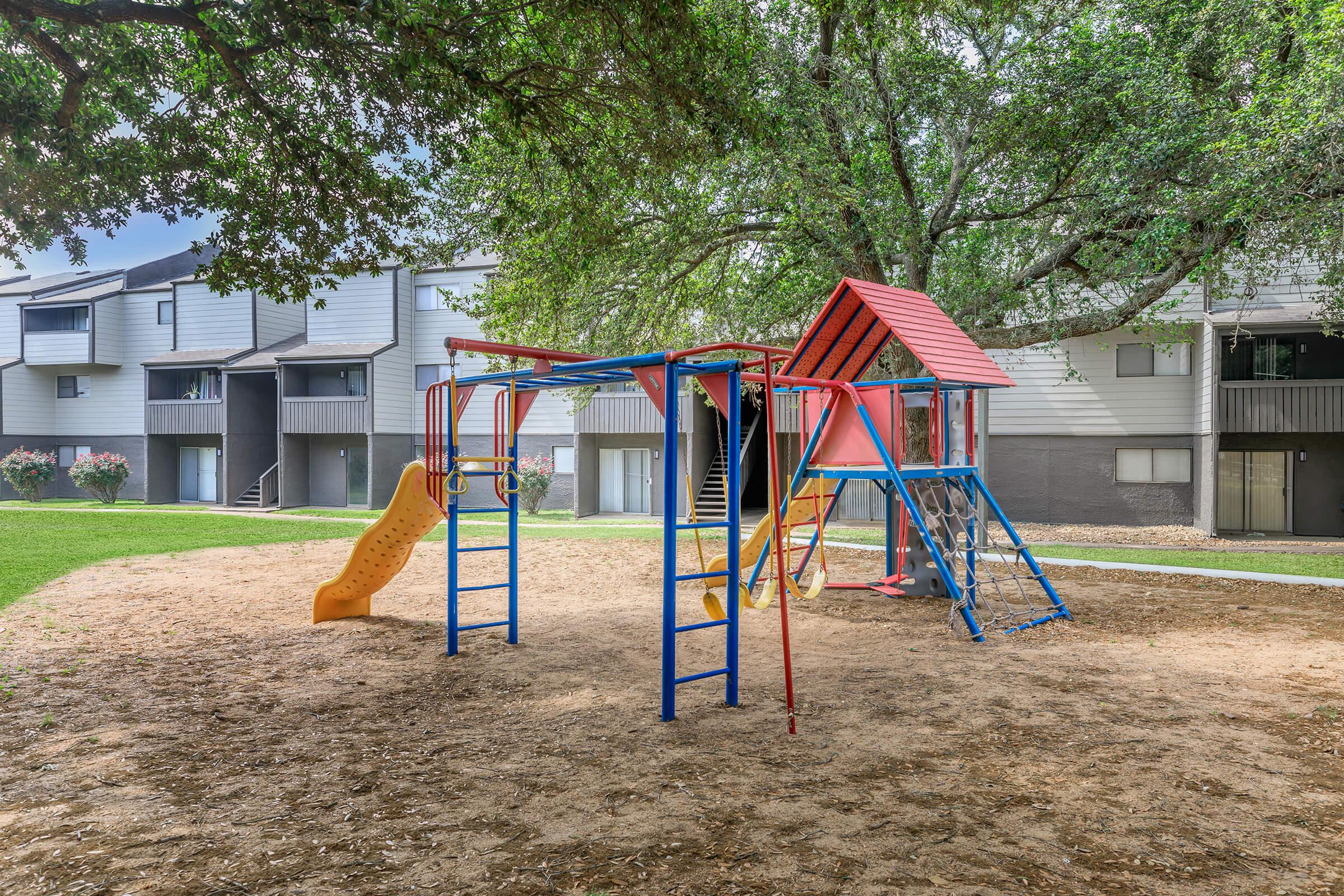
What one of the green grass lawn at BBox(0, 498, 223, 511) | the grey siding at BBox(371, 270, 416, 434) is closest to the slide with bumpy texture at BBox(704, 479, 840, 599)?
the grey siding at BBox(371, 270, 416, 434)

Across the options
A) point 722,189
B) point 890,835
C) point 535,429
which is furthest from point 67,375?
point 890,835

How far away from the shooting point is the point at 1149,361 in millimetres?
21625

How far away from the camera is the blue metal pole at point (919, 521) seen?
356 inches

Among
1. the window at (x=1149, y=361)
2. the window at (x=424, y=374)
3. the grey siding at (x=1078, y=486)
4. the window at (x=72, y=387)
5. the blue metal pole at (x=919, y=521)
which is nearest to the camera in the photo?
the blue metal pole at (x=919, y=521)

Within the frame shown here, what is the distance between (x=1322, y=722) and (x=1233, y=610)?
4.95m

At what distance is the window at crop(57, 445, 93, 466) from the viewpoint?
110ft

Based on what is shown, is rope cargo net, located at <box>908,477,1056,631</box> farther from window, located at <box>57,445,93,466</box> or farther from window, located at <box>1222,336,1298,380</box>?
window, located at <box>57,445,93,466</box>

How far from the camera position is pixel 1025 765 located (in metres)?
5.32

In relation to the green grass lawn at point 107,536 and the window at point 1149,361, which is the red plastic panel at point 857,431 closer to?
the green grass lawn at point 107,536

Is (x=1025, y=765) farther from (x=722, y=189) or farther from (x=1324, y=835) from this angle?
(x=722, y=189)

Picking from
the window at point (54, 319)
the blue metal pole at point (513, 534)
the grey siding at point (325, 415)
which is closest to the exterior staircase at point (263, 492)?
the grey siding at point (325, 415)

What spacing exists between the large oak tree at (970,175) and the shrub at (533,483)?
12393 millimetres

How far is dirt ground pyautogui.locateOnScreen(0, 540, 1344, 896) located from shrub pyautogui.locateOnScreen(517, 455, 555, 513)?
1678 cm

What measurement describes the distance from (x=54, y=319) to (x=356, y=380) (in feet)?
45.4
